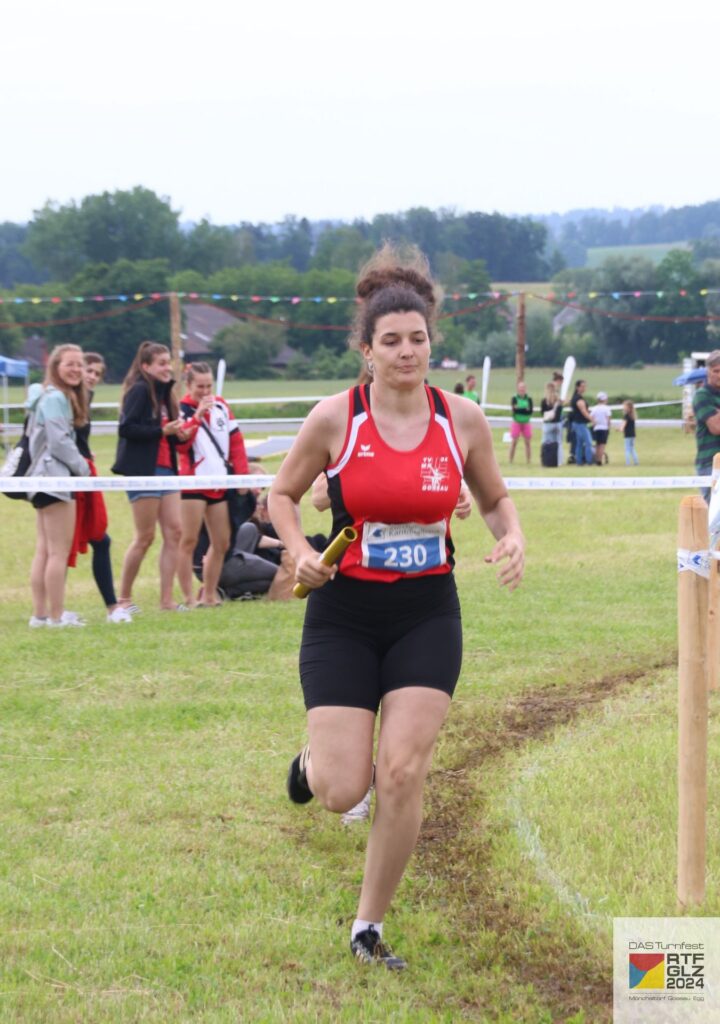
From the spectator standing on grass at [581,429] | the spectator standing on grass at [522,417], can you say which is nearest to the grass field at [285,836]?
the spectator standing on grass at [522,417]

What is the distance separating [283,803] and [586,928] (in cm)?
192

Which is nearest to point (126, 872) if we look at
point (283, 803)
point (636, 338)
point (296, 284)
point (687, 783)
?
point (283, 803)

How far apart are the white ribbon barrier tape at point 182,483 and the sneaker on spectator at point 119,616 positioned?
41.0 inches

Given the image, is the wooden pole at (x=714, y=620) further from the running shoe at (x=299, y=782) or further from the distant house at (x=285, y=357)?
the distant house at (x=285, y=357)

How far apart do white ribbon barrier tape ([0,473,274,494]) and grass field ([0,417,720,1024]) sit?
1124 mm

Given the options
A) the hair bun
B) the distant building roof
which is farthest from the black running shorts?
the distant building roof

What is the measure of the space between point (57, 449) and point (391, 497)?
6359 mm

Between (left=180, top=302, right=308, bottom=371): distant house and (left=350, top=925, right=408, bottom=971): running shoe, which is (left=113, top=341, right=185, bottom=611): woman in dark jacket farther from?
(left=180, top=302, right=308, bottom=371): distant house

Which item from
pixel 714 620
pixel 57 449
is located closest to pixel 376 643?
pixel 714 620

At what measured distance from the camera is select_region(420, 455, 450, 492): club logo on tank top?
4.48m

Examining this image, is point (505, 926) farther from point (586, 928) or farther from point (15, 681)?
point (15, 681)

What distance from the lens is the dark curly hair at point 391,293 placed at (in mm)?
4625

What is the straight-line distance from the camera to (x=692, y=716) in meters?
4.70

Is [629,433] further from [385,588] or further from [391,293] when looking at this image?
[385,588]
